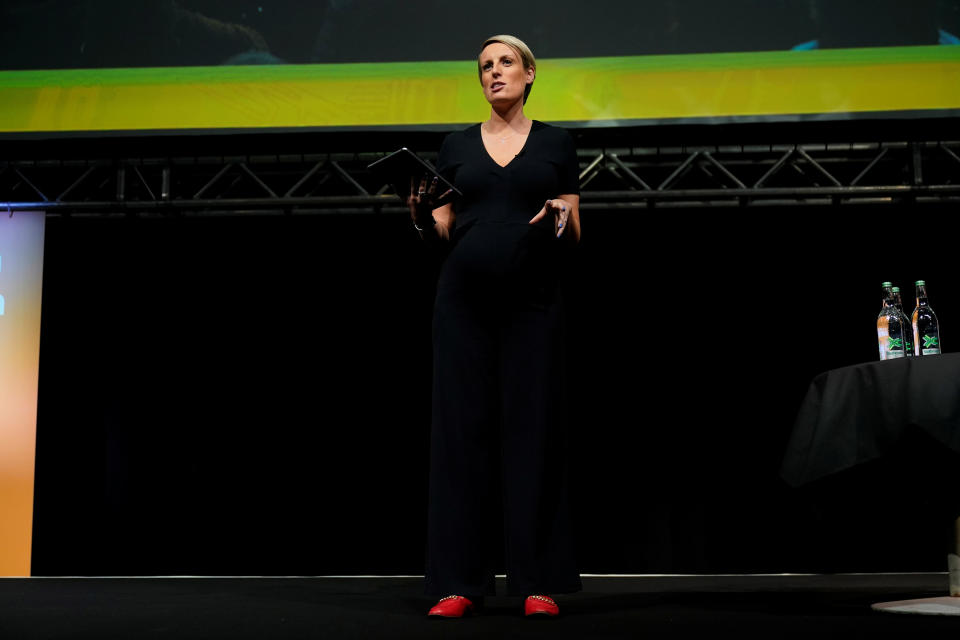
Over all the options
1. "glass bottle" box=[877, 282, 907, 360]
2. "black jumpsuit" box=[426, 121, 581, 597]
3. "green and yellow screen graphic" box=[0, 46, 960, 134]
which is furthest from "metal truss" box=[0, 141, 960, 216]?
"black jumpsuit" box=[426, 121, 581, 597]

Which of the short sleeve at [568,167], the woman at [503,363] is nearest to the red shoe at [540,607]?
the woman at [503,363]

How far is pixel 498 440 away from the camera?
2.11 m

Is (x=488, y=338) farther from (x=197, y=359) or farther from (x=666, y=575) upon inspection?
(x=197, y=359)

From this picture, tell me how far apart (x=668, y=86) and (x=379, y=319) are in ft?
6.22

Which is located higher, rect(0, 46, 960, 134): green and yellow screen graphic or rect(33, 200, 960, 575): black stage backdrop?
rect(0, 46, 960, 134): green and yellow screen graphic

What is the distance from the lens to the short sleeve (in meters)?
2.18

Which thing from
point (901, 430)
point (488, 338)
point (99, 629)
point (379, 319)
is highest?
point (379, 319)

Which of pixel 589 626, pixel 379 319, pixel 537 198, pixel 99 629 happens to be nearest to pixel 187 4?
pixel 379 319

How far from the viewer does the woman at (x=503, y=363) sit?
203 centimetres

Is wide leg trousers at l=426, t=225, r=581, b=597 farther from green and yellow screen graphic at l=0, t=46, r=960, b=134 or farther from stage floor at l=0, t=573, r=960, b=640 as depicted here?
green and yellow screen graphic at l=0, t=46, r=960, b=134

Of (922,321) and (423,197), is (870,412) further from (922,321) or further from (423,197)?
(423,197)

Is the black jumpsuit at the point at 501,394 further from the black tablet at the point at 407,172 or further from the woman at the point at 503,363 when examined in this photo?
the black tablet at the point at 407,172

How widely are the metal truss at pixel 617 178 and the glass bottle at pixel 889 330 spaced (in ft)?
4.74

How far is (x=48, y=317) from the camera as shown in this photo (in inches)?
195
